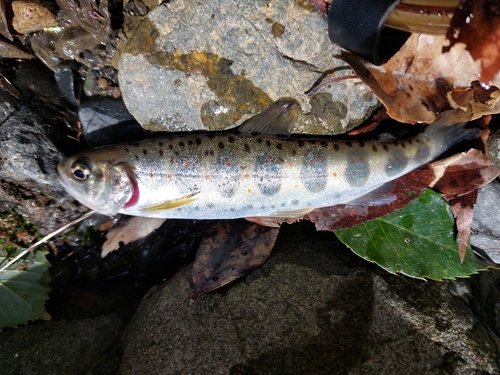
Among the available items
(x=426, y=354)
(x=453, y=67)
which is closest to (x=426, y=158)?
(x=453, y=67)

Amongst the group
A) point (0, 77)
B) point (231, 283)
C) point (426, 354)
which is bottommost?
point (426, 354)

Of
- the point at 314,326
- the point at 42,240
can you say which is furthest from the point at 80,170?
the point at 314,326

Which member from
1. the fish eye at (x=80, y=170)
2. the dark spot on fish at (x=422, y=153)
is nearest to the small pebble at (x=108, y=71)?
the fish eye at (x=80, y=170)

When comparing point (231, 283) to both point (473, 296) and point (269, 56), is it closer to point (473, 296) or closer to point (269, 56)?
point (269, 56)

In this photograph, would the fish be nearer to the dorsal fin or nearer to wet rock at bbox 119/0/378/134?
the dorsal fin

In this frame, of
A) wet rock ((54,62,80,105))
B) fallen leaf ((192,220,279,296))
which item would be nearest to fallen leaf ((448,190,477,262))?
fallen leaf ((192,220,279,296))

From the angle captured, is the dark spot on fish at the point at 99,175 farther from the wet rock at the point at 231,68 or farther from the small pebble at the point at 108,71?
the small pebble at the point at 108,71

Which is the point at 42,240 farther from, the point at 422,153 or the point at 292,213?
the point at 422,153
